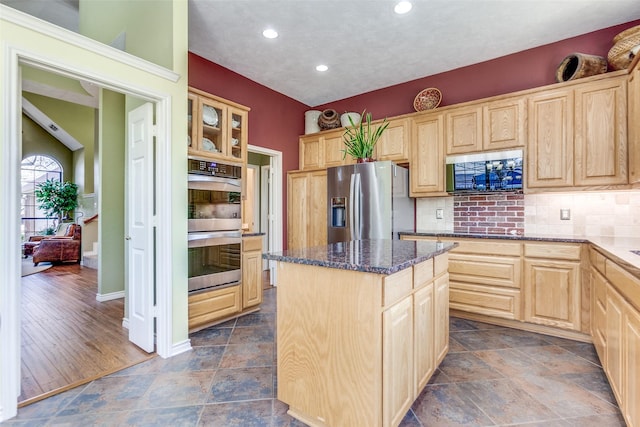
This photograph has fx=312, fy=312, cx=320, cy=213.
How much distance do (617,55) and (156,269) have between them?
4276 millimetres

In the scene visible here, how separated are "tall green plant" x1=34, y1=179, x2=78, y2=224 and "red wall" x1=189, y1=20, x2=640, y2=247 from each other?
281 inches

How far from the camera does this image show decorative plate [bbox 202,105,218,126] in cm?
305

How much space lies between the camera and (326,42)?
322 centimetres

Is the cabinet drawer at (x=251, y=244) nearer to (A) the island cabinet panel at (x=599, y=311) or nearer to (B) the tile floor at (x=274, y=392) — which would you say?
(B) the tile floor at (x=274, y=392)

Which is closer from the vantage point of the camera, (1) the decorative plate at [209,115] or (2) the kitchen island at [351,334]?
→ (2) the kitchen island at [351,334]

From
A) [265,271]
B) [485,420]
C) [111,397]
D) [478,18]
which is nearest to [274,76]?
[478,18]

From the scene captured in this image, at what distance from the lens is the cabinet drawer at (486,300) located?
2.93m

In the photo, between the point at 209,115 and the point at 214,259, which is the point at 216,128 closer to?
the point at 209,115

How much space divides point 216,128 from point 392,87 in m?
2.51

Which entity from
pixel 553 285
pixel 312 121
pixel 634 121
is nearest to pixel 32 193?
pixel 312 121

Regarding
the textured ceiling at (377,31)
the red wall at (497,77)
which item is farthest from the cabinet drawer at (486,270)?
the textured ceiling at (377,31)

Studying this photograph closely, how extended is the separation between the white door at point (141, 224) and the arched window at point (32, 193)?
8.89m

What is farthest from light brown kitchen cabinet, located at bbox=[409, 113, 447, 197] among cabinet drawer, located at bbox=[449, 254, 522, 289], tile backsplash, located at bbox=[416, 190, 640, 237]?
cabinet drawer, located at bbox=[449, 254, 522, 289]

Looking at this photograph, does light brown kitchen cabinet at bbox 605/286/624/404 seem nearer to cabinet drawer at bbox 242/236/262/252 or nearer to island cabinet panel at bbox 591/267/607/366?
island cabinet panel at bbox 591/267/607/366
